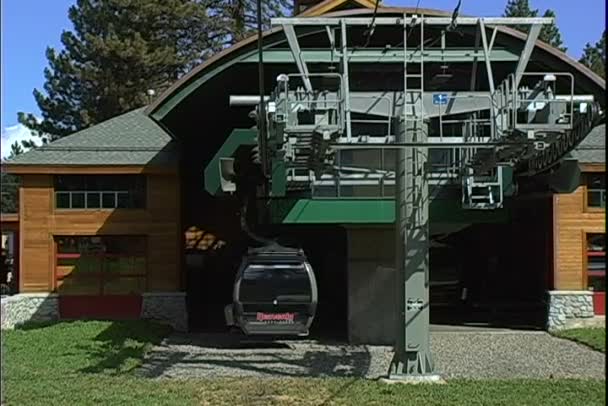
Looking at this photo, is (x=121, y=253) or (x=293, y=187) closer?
(x=293, y=187)

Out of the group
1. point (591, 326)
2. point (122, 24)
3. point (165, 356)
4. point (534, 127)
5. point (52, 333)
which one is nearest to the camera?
point (534, 127)

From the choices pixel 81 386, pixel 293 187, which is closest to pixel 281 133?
pixel 81 386

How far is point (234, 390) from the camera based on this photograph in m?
13.0

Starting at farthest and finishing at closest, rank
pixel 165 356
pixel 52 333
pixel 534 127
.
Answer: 1. pixel 52 333
2. pixel 165 356
3. pixel 534 127

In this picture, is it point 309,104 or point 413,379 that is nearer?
point 309,104

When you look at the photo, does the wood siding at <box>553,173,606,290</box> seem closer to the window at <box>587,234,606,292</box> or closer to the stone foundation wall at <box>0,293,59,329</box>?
the window at <box>587,234,606,292</box>

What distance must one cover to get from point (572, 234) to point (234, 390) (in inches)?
517

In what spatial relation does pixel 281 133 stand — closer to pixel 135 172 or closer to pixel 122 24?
pixel 135 172

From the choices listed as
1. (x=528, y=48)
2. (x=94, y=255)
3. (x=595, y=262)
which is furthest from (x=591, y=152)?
(x=94, y=255)

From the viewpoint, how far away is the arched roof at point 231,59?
20.4 meters

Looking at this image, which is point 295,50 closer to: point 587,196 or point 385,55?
point 385,55

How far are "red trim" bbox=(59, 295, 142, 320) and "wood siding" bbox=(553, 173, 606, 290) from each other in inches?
431

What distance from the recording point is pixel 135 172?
24.1 m

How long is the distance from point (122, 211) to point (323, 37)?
7.21 m
